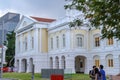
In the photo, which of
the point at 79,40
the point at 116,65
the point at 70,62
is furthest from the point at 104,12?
the point at 79,40

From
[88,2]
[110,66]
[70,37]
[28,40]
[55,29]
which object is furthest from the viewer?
[28,40]

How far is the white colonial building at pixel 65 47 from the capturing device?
46.8 m

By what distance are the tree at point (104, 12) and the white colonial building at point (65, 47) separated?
3202 cm

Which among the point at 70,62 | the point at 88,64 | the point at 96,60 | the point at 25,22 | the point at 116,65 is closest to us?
the point at 116,65

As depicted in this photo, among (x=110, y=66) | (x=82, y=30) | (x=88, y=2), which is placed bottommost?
(x=110, y=66)

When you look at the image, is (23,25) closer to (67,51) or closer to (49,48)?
(49,48)

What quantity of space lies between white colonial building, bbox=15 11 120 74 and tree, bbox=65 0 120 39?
32.0 metres

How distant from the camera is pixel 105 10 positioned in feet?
36.6

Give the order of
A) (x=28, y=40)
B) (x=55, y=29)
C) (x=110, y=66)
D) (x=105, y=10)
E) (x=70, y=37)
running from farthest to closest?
(x=28, y=40) → (x=55, y=29) → (x=70, y=37) → (x=110, y=66) → (x=105, y=10)

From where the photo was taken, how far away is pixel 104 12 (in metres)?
11.2

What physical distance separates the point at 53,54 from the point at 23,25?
550 inches

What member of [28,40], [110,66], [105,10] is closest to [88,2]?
[105,10]

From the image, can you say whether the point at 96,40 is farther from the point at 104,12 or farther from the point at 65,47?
the point at 104,12

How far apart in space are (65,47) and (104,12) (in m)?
40.7
